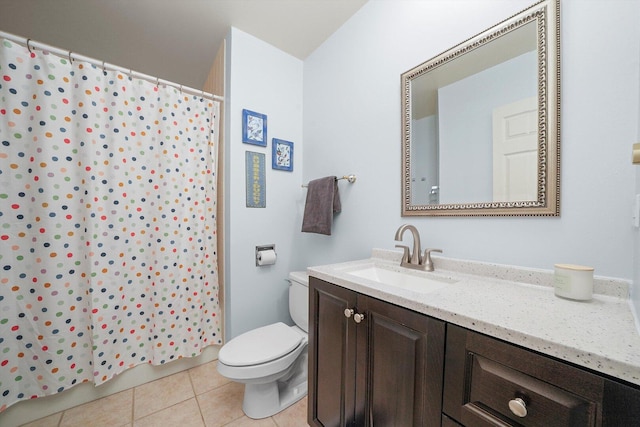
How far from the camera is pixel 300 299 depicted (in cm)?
156

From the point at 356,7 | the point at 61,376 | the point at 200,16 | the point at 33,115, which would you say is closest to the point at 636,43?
the point at 356,7

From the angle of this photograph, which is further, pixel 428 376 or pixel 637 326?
pixel 428 376

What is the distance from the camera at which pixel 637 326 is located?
0.50 m

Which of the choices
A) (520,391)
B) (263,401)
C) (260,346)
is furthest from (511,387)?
(263,401)

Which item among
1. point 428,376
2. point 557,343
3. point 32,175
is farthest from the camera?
point 32,175

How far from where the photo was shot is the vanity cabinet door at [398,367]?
1.99 ft

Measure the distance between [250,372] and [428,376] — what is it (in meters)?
0.89

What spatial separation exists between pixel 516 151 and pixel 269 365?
4.81 ft

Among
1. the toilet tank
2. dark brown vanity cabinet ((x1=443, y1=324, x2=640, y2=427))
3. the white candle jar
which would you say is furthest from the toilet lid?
the white candle jar

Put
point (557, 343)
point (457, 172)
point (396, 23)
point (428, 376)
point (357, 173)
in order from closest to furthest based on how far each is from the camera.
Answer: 1. point (557, 343)
2. point (428, 376)
3. point (457, 172)
4. point (396, 23)
5. point (357, 173)

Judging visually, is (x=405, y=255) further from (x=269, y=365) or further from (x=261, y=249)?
(x=261, y=249)

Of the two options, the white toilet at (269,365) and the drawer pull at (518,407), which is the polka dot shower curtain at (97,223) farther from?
the drawer pull at (518,407)

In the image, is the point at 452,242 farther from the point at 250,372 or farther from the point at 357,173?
the point at 250,372

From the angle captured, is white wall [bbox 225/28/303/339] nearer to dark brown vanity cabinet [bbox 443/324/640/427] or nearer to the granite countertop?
the granite countertop
